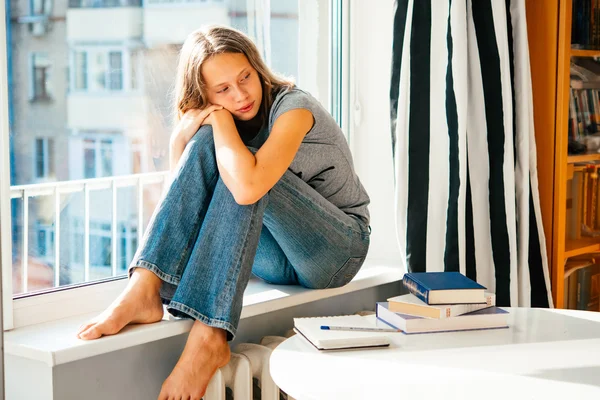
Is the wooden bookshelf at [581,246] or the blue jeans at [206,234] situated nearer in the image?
the blue jeans at [206,234]

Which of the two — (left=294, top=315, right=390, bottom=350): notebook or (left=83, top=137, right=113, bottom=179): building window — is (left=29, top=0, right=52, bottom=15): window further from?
(left=294, top=315, right=390, bottom=350): notebook

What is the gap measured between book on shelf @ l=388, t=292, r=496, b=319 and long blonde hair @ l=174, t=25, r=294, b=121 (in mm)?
643

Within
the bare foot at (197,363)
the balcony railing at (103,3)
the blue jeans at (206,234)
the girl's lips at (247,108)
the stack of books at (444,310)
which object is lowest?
the bare foot at (197,363)

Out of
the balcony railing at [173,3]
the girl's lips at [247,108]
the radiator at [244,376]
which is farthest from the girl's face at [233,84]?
the balcony railing at [173,3]

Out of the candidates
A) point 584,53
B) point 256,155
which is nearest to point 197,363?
point 256,155

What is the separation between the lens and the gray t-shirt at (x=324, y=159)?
170 cm

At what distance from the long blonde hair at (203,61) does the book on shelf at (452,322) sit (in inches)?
26.7

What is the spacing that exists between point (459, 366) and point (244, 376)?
0.58 meters

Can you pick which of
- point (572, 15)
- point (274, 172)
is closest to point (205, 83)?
point (274, 172)

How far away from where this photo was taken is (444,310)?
1.28m

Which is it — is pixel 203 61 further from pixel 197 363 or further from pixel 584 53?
pixel 584 53

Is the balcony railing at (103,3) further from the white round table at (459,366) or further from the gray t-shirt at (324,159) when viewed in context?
the white round table at (459,366)

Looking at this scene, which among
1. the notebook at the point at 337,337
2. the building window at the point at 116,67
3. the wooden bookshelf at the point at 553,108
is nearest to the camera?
the notebook at the point at 337,337

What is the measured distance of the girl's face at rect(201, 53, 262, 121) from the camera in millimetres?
1647
